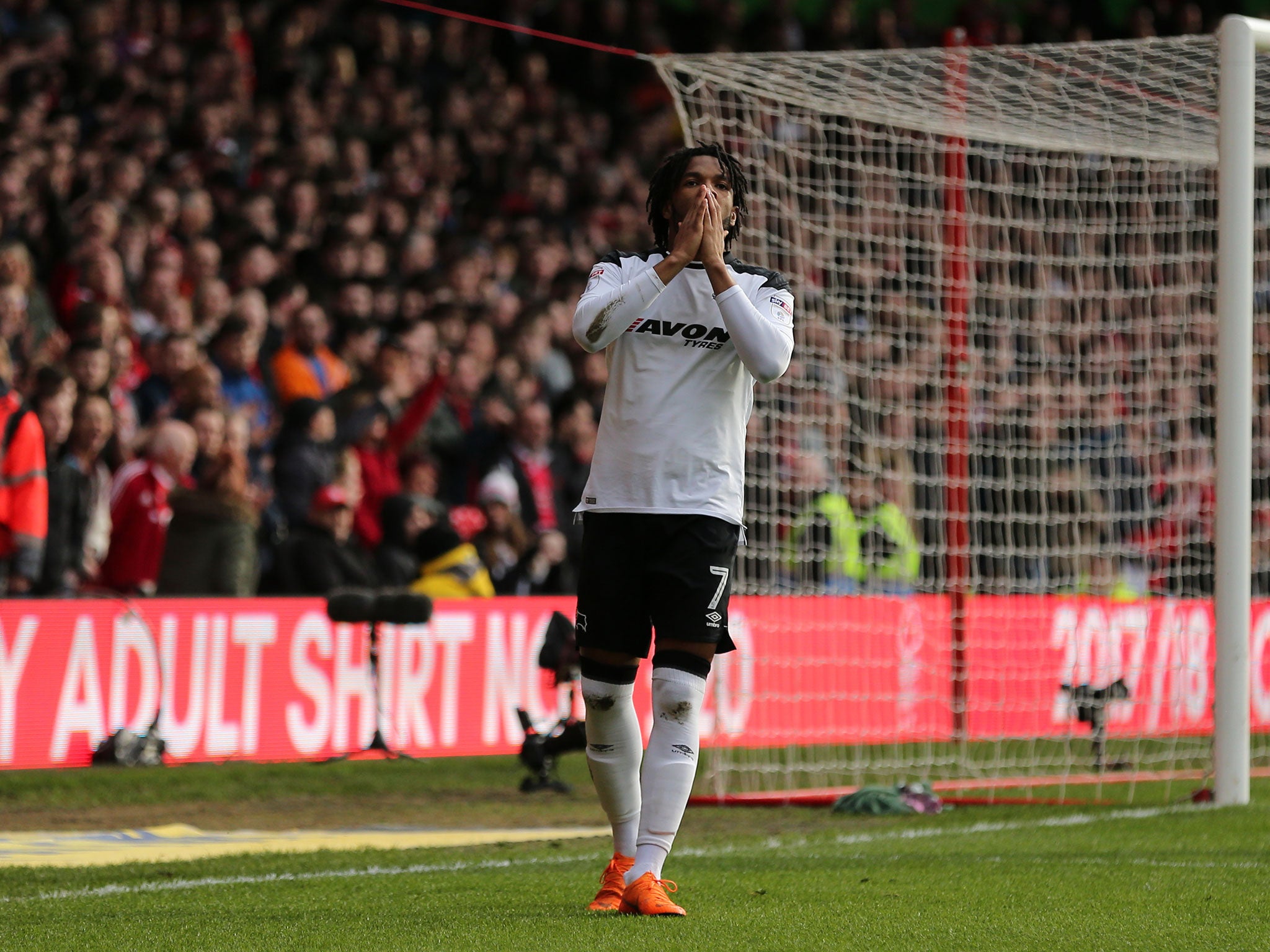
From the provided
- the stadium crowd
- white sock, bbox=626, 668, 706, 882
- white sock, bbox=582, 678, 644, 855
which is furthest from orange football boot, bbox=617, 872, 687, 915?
the stadium crowd

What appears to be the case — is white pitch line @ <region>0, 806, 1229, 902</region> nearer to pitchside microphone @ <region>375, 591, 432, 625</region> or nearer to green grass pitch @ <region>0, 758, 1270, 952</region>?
green grass pitch @ <region>0, 758, 1270, 952</region>

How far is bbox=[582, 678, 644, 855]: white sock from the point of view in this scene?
503 centimetres

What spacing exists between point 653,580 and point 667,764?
1.61 feet

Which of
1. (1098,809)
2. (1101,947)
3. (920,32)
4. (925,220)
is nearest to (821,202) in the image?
(925,220)

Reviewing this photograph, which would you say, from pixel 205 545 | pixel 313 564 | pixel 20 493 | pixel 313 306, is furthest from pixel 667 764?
pixel 313 306

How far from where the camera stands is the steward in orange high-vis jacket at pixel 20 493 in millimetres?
9094

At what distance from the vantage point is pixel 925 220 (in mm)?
10500

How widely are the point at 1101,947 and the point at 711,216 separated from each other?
2.08 m

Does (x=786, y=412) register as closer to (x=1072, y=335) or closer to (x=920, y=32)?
(x=1072, y=335)

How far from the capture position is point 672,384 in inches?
196

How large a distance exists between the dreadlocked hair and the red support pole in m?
5.05

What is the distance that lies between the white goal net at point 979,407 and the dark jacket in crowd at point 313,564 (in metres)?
2.30

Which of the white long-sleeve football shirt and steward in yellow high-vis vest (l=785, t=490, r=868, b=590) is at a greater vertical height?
the white long-sleeve football shirt

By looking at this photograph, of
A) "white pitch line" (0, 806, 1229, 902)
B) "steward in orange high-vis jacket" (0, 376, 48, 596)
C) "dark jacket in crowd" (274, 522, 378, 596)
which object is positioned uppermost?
"steward in orange high-vis jacket" (0, 376, 48, 596)
